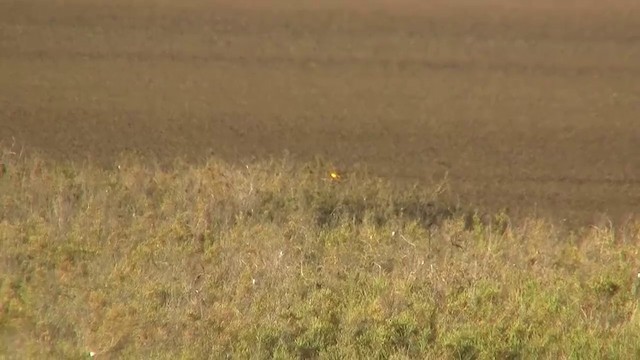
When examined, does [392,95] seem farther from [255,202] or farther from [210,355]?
[210,355]

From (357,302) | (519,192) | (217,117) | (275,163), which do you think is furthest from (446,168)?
(357,302)

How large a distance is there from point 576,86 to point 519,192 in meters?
2.57

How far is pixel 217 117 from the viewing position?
11.2 meters

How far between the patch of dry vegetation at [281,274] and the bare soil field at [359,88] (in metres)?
1.35

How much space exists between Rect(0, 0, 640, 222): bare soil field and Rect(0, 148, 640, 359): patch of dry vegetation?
4.42 ft

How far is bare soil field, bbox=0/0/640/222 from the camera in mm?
10383

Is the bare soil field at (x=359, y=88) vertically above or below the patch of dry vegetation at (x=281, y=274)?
above

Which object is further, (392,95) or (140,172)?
(392,95)

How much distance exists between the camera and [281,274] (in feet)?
22.9

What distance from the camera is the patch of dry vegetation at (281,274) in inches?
241

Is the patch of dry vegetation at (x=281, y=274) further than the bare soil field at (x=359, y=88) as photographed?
No

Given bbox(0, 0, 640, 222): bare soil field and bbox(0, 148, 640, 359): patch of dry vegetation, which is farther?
bbox(0, 0, 640, 222): bare soil field

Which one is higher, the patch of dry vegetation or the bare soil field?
the bare soil field

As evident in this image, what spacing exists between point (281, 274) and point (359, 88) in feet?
17.0
